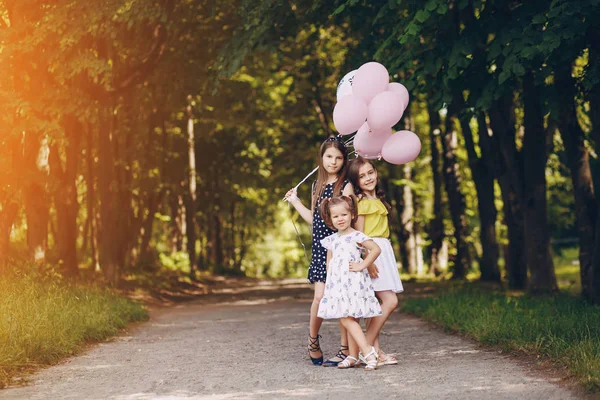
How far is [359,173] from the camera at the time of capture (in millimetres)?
8547

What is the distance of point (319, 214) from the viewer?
8711 mm

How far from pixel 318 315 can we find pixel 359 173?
1.41 m

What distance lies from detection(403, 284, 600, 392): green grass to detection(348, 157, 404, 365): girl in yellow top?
4.43 ft

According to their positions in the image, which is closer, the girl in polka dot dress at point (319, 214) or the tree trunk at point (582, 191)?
the girl in polka dot dress at point (319, 214)

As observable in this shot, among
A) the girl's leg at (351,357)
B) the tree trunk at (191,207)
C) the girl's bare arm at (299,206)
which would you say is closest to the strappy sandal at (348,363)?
the girl's leg at (351,357)

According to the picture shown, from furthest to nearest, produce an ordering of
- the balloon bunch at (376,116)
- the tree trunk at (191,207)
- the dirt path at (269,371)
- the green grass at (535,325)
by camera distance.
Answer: the tree trunk at (191,207), the balloon bunch at (376,116), the green grass at (535,325), the dirt path at (269,371)

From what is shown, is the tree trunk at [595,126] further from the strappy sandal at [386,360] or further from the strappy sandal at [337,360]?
the strappy sandal at [337,360]

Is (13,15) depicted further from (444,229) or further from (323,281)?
(444,229)

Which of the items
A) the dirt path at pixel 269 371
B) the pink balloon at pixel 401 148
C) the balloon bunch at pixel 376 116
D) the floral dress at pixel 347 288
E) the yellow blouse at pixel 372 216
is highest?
the balloon bunch at pixel 376 116

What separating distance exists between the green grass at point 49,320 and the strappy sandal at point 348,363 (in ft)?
9.76

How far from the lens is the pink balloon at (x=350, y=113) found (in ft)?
28.6

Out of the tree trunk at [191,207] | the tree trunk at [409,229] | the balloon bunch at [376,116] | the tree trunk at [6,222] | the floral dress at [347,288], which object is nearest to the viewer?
the floral dress at [347,288]

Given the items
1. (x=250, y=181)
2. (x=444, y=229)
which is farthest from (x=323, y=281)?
(x=250, y=181)

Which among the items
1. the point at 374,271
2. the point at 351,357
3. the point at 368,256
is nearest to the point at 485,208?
the point at 374,271
